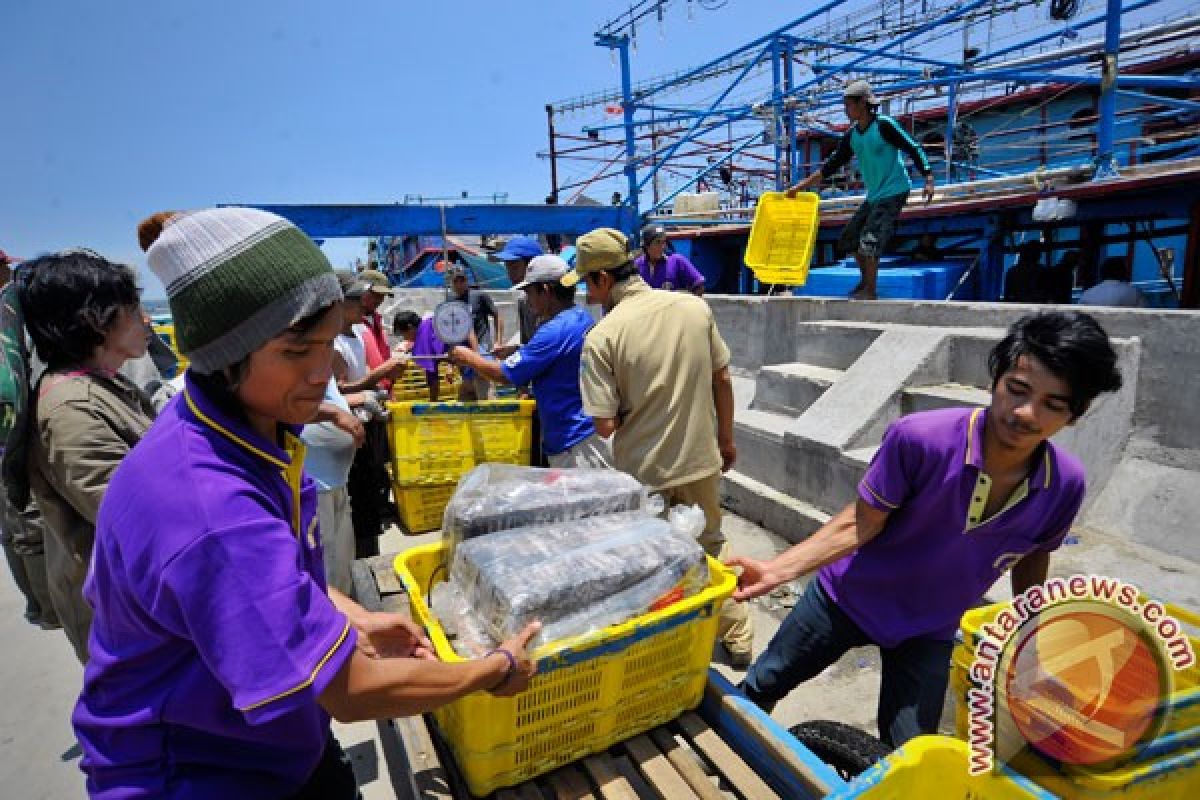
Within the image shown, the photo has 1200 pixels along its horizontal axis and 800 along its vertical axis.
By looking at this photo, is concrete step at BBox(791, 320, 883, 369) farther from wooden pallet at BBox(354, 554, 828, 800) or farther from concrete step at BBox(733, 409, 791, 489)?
wooden pallet at BBox(354, 554, 828, 800)

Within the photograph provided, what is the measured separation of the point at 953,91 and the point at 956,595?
10.3 metres

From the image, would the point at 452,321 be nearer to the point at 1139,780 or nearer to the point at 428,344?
the point at 428,344

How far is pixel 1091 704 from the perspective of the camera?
992 mm

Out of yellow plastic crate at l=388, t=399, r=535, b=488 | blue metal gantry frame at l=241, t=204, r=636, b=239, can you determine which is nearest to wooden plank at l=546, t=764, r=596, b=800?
yellow plastic crate at l=388, t=399, r=535, b=488

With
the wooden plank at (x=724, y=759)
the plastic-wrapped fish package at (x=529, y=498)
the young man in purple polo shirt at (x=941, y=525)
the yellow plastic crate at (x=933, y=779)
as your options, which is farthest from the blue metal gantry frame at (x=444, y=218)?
the yellow plastic crate at (x=933, y=779)

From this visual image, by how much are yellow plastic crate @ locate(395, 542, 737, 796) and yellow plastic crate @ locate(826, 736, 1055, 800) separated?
0.52 m

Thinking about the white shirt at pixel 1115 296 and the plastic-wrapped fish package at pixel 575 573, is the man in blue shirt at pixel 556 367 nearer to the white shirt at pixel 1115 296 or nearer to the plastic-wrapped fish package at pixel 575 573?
the plastic-wrapped fish package at pixel 575 573

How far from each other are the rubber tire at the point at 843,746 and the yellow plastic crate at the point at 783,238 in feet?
16.9

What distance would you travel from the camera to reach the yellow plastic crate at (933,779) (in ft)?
3.23

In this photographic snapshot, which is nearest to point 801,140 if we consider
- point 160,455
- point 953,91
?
point 953,91

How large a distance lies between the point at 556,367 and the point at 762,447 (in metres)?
1.85

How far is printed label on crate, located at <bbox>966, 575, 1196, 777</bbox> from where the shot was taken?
37.1 inches

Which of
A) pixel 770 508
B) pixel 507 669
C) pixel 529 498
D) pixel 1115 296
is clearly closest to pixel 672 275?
pixel 770 508

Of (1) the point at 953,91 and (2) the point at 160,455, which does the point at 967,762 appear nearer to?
(2) the point at 160,455
